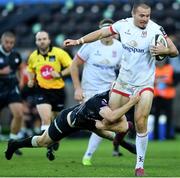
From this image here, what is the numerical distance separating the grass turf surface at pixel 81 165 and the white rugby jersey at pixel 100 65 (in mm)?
1308

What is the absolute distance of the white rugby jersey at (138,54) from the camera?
1052cm

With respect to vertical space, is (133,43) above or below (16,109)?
above

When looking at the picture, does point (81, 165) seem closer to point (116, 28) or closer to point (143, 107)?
point (143, 107)

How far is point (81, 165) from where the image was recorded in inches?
475

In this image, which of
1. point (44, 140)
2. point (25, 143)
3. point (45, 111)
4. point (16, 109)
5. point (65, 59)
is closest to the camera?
point (44, 140)

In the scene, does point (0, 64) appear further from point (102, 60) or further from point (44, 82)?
point (102, 60)

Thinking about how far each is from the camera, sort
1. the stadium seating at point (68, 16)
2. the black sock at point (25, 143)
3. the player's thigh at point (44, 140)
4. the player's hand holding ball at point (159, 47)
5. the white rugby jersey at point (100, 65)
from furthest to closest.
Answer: the stadium seating at point (68, 16), the white rugby jersey at point (100, 65), the black sock at point (25, 143), the player's thigh at point (44, 140), the player's hand holding ball at point (159, 47)

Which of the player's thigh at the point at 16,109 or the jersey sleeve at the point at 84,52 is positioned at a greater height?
the jersey sleeve at the point at 84,52

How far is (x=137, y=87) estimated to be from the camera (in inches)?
416

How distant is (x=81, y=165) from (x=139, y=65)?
2.30m

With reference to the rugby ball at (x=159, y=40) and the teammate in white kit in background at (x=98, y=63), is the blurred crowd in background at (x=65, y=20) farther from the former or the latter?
the rugby ball at (x=159, y=40)

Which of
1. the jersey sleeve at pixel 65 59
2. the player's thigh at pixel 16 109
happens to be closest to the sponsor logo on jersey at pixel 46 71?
the jersey sleeve at pixel 65 59

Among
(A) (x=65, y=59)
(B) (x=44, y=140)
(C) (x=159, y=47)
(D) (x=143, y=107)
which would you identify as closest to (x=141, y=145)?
(D) (x=143, y=107)

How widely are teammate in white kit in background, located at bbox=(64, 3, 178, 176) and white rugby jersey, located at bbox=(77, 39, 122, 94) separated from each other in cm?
234
